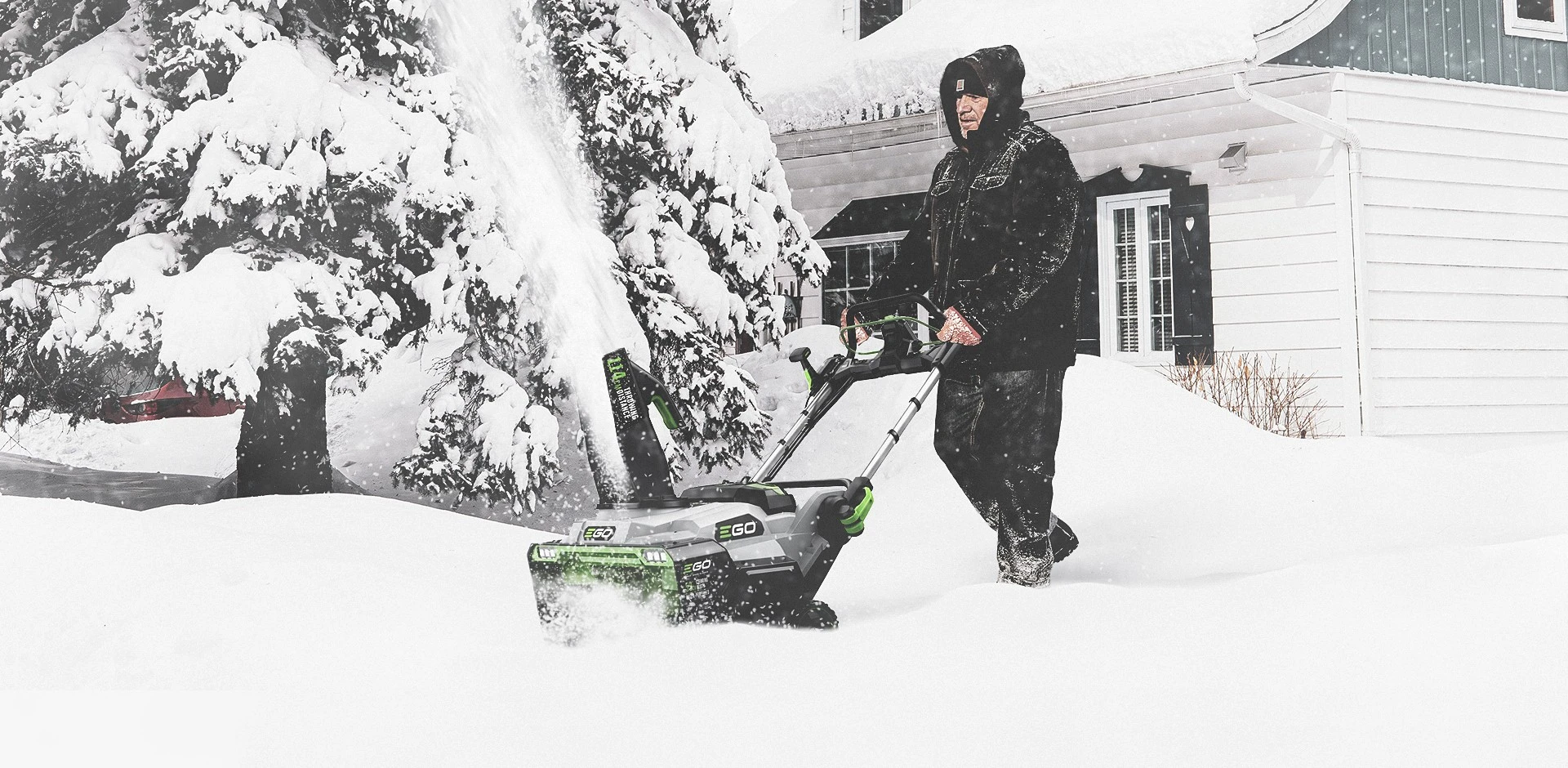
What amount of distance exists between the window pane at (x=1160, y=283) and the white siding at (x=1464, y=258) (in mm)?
1336

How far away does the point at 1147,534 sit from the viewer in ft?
15.9

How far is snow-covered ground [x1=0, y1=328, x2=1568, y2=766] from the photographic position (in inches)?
93.0

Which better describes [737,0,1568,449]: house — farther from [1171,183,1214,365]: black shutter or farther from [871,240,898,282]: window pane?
[871,240,898,282]: window pane

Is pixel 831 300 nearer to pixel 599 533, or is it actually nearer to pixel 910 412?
pixel 910 412

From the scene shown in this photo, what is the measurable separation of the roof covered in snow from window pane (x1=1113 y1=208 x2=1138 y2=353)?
1.23m

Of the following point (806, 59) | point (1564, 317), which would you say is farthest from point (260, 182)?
point (1564, 317)

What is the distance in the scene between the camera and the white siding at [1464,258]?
26.7 ft

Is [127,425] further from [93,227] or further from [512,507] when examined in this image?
[512,507]

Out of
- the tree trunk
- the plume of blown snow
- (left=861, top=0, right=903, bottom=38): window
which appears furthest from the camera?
(left=861, top=0, right=903, bottom=38): window

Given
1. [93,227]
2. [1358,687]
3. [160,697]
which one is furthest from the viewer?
[93,227]

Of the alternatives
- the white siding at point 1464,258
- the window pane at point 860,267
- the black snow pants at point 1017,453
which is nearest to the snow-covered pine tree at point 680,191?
the window pane at point 860,267

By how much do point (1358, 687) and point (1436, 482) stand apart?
11.1 ft

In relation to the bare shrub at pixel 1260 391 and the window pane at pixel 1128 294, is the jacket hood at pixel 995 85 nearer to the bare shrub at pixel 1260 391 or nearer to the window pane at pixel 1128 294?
the bare shrub at pixel 1260 391

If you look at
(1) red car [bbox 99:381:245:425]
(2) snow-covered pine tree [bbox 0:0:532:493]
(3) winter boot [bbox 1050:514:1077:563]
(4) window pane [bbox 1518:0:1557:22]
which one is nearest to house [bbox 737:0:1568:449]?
(4) window pane [bbox 1518:0:1557:22]
